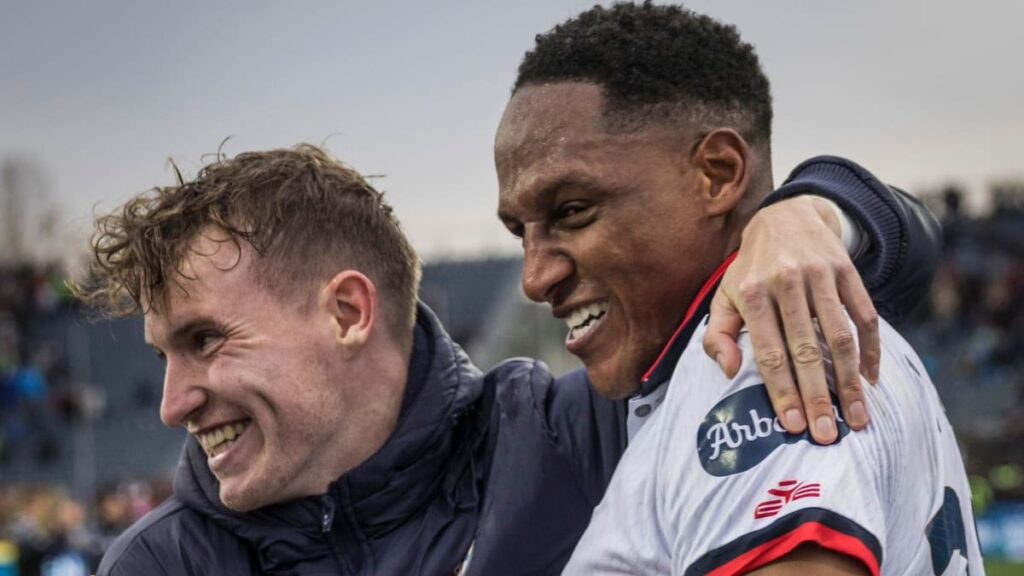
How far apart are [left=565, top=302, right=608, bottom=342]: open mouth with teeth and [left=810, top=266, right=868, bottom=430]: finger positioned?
57 centimetres

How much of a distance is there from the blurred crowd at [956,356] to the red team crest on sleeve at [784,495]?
1593 cm

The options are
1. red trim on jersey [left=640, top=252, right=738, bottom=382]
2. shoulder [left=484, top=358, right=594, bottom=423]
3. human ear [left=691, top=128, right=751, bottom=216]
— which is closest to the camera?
red trim on jersey [left=640, top=252, right=738, bottom=382]

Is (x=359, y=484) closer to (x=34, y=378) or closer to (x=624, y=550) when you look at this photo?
(x=624, y=550)

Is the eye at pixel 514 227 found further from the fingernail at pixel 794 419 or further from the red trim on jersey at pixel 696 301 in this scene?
the fingernail at pixel 794 419

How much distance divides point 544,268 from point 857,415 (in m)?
0.83

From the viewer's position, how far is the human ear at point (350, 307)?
329 cm

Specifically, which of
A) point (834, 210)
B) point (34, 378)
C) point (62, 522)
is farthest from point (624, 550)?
point (34, 378)

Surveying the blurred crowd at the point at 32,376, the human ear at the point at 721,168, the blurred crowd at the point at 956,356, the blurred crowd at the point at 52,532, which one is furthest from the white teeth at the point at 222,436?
the blurred crowd at the point at 32,376

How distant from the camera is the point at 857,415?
218cm

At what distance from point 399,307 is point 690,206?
958 mm

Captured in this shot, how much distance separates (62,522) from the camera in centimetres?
1348

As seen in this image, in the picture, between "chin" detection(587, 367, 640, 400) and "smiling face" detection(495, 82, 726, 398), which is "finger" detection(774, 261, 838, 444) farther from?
"chin" detection(587, 367, 640, 400)

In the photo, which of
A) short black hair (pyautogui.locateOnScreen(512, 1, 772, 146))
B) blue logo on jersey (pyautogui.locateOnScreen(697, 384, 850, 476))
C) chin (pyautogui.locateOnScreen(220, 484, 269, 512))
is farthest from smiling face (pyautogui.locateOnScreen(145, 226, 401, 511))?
blue logo on jersey (pyautogui.locateOnScreen(697, 384, 850, 476))

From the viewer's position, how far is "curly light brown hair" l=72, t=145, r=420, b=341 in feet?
10.6
